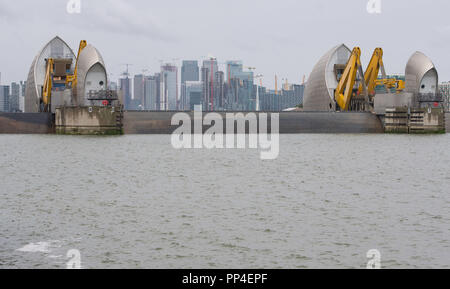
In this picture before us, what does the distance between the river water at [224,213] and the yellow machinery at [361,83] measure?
43.8 m

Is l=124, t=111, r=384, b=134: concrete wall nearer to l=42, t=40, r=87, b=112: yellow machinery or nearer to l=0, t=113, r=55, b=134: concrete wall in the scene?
l=0, t=113, r=55, b=134: concrete wall

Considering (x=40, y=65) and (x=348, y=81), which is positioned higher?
(x=40, y=65)

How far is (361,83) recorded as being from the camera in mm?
90375

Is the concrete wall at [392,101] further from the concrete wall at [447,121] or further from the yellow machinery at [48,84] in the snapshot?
the yellow machinery at [48,84]

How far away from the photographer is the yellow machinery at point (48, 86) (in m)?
87.1

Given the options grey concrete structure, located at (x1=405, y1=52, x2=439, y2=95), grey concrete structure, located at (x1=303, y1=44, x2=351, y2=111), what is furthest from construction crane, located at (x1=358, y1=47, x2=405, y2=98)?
grey concrete structure, located at (x1=303, y1=44, x2=351, y2=111)

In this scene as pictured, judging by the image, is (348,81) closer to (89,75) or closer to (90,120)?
(89,75)

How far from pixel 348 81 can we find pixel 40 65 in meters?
42.7

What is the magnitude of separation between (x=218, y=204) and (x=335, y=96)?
6938 centimetres

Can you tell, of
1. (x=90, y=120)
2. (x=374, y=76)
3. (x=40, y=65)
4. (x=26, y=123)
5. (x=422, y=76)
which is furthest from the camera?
(x=374, y=76)

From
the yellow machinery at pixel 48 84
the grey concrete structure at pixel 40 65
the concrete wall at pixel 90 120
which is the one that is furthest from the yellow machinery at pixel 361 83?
the grey concrete structure at pixel 40 65

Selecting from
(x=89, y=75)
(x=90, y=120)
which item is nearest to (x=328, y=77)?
(x=89, y=75)

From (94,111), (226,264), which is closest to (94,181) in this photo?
(226,264)

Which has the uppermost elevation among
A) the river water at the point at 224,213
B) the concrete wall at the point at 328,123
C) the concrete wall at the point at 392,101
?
the concrete wall at the point at 392,101
